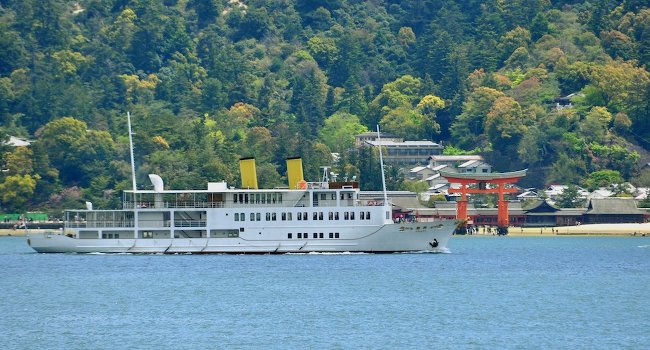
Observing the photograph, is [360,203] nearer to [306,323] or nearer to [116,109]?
[306,323]

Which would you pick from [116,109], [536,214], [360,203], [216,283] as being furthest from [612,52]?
[216,283]

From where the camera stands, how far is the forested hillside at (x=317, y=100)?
146 metres

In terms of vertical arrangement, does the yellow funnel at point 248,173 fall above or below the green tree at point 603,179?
below

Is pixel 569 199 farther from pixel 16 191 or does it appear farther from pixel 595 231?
pixel 16 191

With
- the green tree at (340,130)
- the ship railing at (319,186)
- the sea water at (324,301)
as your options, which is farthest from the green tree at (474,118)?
the ship railing at (319,186)

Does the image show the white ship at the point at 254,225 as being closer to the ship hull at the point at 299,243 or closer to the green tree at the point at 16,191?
the ship hull at the point at 299,243

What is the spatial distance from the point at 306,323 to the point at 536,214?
7840cm

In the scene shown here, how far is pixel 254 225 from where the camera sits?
9156 cm

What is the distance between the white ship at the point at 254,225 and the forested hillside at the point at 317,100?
1509 inches

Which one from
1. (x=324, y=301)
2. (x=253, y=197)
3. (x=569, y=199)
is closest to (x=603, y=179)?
(x=569, y=199)

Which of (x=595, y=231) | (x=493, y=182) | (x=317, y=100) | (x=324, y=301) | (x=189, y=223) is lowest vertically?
(x=324, y=301)

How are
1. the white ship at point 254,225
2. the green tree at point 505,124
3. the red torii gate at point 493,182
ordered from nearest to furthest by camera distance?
1. the white ship at point 254,225
2. the red torii gate at point 493,182
3. the green tree at point 505,124

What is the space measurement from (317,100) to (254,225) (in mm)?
89305

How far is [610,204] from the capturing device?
135875 mm
